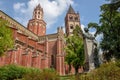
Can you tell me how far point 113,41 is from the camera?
2511cm

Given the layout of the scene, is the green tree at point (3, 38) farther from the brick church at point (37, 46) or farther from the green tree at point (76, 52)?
the green tree at point (76, 52)

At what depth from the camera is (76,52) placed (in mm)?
34531

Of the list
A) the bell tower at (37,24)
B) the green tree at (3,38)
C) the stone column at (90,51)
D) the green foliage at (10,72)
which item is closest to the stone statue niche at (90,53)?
the stone column at (90,51)

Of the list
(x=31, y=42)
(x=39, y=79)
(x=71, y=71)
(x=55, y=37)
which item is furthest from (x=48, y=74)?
(x=55, y=37)


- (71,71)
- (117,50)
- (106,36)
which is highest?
(106,36)

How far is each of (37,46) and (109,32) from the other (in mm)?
24445

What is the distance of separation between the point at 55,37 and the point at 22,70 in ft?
106

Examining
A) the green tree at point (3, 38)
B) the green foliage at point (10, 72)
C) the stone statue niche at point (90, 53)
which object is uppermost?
the green tree at point (3, 38)

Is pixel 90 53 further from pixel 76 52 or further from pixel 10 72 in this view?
pixel 76 52

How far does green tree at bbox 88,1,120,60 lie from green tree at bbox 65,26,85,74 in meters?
7.09

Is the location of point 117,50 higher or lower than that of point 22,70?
higher

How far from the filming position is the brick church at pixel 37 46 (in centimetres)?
→ 3480

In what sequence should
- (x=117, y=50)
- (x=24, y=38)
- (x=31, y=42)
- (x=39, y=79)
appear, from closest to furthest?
(x=39, y=79) → (x=117, y=50) → (x=24, y=38) → (x=31, y=42)

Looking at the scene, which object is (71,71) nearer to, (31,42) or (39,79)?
(31,42)
